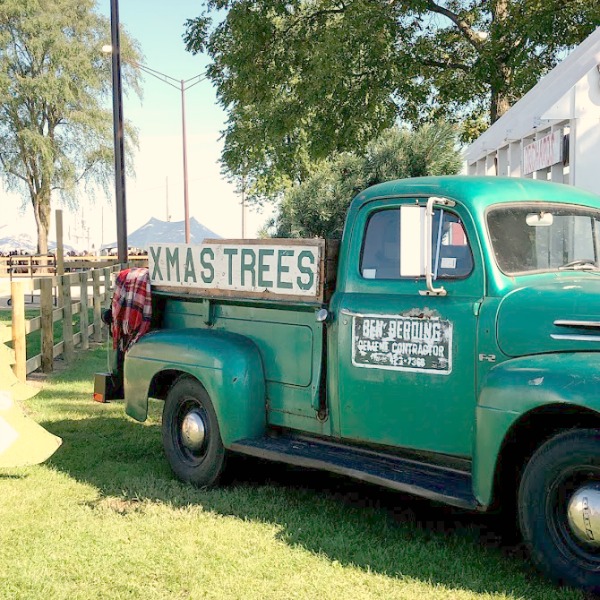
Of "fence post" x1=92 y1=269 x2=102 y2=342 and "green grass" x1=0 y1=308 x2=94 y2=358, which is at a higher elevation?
"fence post" x1=92 y1=269 x2=102 y2=342

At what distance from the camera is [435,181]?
15.5ft

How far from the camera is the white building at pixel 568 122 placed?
7930 millimetres

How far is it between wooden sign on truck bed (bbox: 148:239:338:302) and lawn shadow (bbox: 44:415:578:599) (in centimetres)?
116

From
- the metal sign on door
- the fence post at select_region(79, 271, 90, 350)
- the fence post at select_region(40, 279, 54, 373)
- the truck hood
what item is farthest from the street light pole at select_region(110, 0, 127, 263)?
the truck hood

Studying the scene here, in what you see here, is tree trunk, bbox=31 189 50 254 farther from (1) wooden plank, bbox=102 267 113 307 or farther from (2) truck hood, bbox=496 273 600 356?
(2) truck hood, bbox=496 273 600 356

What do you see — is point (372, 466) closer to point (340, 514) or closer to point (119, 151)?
point (340, 514)

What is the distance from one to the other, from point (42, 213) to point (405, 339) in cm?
3755

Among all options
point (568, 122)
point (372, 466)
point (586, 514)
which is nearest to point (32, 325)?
point (568, 122)

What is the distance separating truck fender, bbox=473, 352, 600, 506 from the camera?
3697 millimetres

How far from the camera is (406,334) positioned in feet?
14.9

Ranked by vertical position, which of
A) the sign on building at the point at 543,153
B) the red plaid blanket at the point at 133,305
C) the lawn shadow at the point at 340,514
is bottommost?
the lawn shadow at the point at 340,514

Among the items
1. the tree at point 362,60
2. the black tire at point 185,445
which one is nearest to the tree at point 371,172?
the tree at point 362,60

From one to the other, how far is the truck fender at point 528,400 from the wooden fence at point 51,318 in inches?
162

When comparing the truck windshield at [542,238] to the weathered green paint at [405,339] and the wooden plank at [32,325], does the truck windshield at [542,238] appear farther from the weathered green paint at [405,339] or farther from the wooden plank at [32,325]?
the wooden plank at [32,325]
